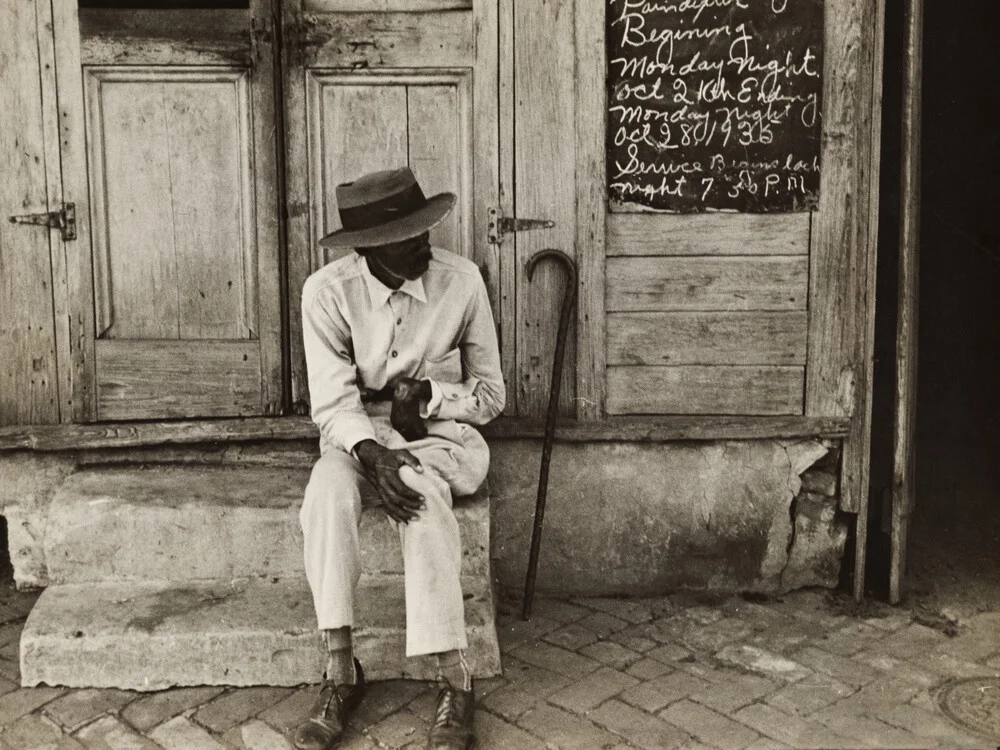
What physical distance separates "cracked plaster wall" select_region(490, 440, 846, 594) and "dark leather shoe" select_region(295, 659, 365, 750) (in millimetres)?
1334

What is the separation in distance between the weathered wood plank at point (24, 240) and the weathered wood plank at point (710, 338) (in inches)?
97.4

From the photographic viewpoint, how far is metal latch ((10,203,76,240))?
16.2 ft

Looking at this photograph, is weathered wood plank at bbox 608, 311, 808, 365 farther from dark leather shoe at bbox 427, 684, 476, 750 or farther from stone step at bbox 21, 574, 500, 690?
dark leather shoe at bbox 427, 684, 476, 750

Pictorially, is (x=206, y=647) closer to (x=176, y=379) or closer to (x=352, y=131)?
(x=176, y=379)

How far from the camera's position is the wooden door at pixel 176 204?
4.86 m

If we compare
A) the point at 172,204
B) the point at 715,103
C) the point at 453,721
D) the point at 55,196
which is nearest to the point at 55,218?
the point at 55,196

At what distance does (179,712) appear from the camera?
13.5 feet

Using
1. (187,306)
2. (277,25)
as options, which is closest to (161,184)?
(187,306)

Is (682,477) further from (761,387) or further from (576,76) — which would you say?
(576,76)

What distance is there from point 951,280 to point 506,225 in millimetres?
3337

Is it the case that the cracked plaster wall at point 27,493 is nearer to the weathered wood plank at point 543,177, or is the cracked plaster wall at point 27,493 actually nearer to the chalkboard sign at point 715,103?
the weathered wood plank at point 543,177

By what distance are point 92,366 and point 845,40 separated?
3.53 metres

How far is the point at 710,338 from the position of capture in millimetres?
5098

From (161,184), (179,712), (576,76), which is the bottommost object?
(179,712)
